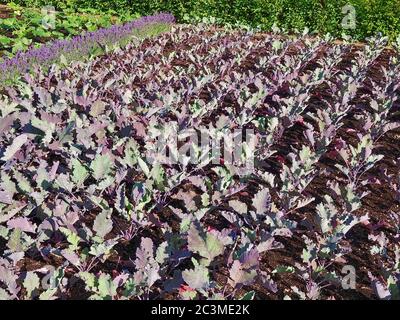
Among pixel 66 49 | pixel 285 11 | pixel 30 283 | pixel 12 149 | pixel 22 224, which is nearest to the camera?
pixel 30 283

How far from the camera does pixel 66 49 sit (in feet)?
28.5

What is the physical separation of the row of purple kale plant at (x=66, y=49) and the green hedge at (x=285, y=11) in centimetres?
215

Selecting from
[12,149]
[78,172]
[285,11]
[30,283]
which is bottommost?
[30,283]

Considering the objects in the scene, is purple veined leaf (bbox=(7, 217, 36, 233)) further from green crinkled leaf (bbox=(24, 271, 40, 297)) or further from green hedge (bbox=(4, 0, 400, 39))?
green hedge (bbox=(4, 0, 400, 39))

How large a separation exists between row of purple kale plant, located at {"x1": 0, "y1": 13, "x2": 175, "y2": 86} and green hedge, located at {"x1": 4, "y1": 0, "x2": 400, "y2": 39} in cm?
215

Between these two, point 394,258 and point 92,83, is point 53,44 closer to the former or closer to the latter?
point 92,83

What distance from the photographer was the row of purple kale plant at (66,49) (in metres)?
7.41

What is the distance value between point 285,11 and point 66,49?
631cm

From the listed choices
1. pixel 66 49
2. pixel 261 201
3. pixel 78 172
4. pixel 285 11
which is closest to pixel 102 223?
pixel 78 172

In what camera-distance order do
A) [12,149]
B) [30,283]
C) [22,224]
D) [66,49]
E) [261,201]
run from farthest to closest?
[66,49] < [12,149] < [261,201] < [22,224] < [30,283]

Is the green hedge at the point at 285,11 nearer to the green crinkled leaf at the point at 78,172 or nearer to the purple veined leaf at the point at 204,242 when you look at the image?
the green crinkled leaf at the point at 78,172

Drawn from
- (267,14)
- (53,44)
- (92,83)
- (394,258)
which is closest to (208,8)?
(267,14)

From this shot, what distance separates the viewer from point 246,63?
895 centimetres

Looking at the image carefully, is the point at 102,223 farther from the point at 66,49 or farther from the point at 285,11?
the point at 285,11
